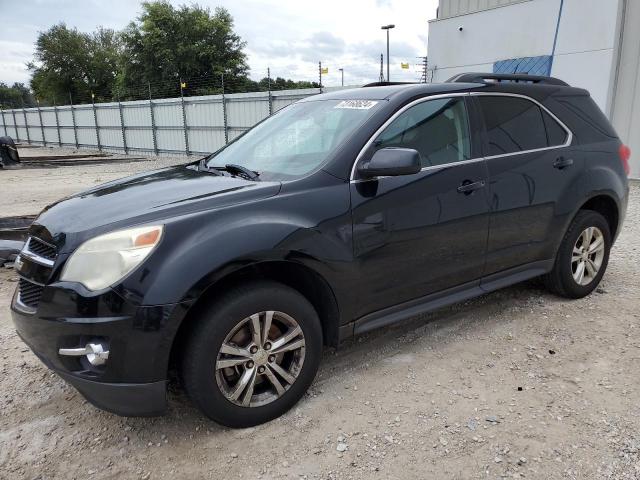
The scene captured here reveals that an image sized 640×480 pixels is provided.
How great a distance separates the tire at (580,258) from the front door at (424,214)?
1012mm

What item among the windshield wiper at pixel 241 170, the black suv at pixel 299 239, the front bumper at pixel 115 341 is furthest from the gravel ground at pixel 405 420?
the windshield wiper at pixel 241 170

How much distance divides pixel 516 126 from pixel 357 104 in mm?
1260

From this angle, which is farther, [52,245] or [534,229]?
[534,229]

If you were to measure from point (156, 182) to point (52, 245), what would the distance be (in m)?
0.80

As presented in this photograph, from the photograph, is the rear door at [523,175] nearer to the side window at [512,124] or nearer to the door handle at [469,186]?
the side window at [512,124]

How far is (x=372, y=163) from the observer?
2.78m

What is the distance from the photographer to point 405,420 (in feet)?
8.91

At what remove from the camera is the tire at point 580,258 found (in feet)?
13.3

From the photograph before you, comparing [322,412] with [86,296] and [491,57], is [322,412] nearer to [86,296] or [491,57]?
[86,296]

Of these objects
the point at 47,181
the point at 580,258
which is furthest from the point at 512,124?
the point at 47,181

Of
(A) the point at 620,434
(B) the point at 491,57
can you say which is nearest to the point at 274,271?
(A) the point at 620,434

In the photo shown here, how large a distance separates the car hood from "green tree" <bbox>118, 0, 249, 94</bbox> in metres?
44.0

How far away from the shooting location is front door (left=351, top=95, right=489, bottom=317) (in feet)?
9.50

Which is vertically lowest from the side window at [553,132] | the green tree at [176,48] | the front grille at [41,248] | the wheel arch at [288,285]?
the wheel arch at [288,285]
